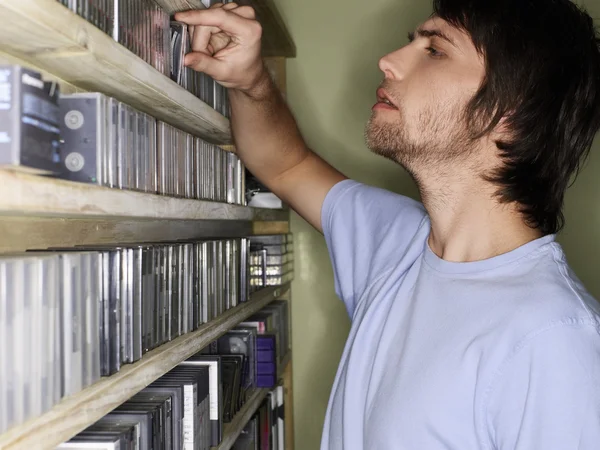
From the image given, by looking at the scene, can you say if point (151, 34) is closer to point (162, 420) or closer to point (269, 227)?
point (162, 420)

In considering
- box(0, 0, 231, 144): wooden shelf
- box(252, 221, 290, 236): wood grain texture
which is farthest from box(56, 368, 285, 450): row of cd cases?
box(252, 221, 290, 236): wood grain texture

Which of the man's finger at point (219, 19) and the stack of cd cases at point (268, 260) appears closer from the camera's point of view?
the man's finger at point (219, 19)

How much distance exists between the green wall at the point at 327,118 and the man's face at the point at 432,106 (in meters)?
1.29

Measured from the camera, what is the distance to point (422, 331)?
1.15 m

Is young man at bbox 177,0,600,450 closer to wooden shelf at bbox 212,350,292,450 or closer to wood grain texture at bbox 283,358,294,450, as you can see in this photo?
wooden shelf at bbox 212,350,292,450

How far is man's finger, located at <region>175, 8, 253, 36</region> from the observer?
48.5 inches

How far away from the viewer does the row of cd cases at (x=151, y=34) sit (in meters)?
0.94

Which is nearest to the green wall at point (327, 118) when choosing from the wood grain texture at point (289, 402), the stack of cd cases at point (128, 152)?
the wood grain texture at point (289, 402)

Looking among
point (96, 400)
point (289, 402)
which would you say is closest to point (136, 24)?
point (96, 400)

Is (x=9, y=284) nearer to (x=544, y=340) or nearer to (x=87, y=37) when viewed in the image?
(x=87, y=37)

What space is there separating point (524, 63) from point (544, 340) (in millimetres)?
573

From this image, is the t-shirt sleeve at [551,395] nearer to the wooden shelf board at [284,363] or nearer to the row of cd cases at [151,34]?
the row of cd cases at [151,34]

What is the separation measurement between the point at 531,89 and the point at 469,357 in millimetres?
558

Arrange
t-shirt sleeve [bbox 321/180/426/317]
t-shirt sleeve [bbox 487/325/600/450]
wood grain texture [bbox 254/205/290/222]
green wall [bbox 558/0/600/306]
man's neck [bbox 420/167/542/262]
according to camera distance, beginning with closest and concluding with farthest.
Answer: t-shirt sleeve [bbox 487/325/600/450], man's neck [bbox 420/167/542/262], t-shirt sleeve [bbox 321/180/426/317], wood grain texture [bbox 254/205/290/222], green wall [bbox 558/0/600/306]
